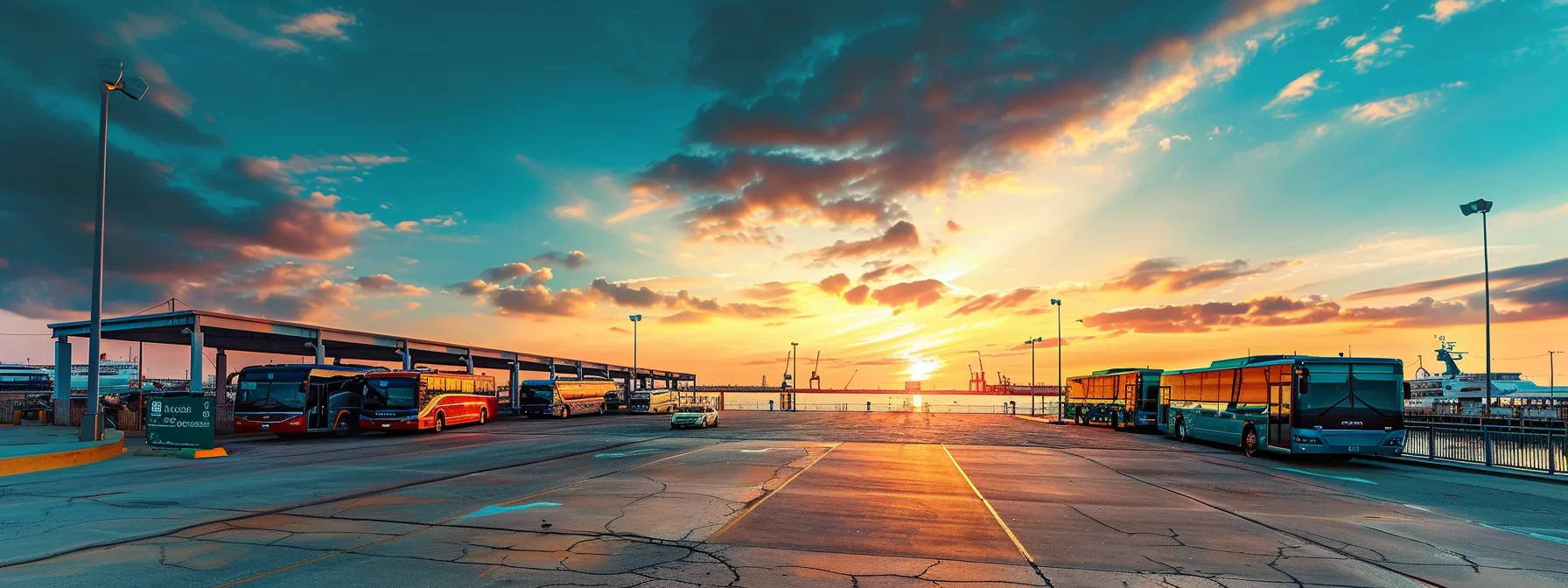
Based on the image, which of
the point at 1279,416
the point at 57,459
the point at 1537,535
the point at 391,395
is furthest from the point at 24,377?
the point at 1537,535

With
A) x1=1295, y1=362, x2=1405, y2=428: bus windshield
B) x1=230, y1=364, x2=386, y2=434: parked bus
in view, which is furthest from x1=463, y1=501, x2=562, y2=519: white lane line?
x1=230, y1=364, x2=386, y2=434: parked bus

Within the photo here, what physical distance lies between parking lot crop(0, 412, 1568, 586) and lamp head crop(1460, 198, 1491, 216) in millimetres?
23649

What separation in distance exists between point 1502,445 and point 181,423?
39.7 metres

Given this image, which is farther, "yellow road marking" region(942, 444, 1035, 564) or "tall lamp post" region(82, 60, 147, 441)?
"tall lamp post" region(82, 60, 147, 441)

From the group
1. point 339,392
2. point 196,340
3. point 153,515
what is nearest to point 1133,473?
point 153,515

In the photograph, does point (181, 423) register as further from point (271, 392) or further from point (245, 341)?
point (245, 341)

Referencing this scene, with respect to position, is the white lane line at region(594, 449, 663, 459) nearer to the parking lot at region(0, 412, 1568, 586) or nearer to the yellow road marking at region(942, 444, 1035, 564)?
the parking lot at region(0, 412, 1568, 586)

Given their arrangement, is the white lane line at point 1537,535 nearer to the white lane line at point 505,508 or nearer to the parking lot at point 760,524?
the parking lot at point 760,524

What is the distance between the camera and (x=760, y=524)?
1147 cm

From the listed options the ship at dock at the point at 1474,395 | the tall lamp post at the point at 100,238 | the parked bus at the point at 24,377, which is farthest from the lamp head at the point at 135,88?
the parked bus at the point at 24,377

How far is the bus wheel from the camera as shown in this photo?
1042 inches

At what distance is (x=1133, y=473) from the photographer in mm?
20156

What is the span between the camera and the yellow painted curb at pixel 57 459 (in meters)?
18.2

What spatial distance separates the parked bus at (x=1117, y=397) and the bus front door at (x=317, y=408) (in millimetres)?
40976
